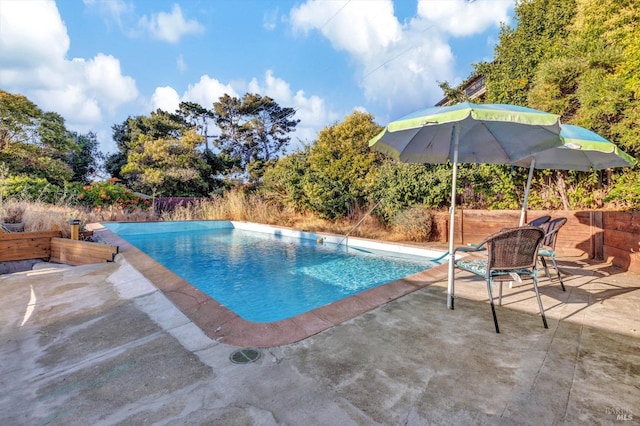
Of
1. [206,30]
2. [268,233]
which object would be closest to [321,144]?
[268,233]

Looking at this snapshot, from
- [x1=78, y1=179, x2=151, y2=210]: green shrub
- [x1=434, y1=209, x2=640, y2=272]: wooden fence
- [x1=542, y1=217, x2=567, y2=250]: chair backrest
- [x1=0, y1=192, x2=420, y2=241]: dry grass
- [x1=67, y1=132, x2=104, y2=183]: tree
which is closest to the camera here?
[x1=542, y1=217, x2=567, y2=250]: chair backrest

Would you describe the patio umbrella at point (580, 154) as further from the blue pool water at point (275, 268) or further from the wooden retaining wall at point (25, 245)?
the wooden retaining wall at point (25, 245)

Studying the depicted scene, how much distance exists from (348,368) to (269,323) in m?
0.93

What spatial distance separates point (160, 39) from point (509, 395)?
1705 cm

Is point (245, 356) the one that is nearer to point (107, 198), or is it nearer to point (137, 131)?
point (107, 198)

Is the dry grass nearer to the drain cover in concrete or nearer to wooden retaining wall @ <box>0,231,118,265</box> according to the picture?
wooden retaining wall @ <box>0,231,118,265</box>

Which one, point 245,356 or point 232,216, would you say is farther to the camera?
point 232,216

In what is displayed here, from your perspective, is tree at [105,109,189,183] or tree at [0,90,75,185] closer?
tree at [0,90,75,185]

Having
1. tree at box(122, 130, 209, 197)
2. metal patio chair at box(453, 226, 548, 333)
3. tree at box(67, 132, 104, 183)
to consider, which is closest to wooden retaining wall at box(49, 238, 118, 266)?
metal patio chair at box(453, 226, 548, 333)

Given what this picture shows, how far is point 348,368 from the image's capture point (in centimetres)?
188

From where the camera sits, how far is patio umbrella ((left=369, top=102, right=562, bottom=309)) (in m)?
2.31

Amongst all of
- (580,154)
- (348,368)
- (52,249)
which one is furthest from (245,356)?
(52,249)

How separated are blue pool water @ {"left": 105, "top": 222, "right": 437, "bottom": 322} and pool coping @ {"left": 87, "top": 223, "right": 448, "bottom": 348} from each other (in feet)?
2.78

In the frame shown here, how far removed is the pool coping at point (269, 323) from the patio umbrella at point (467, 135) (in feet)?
2.45
